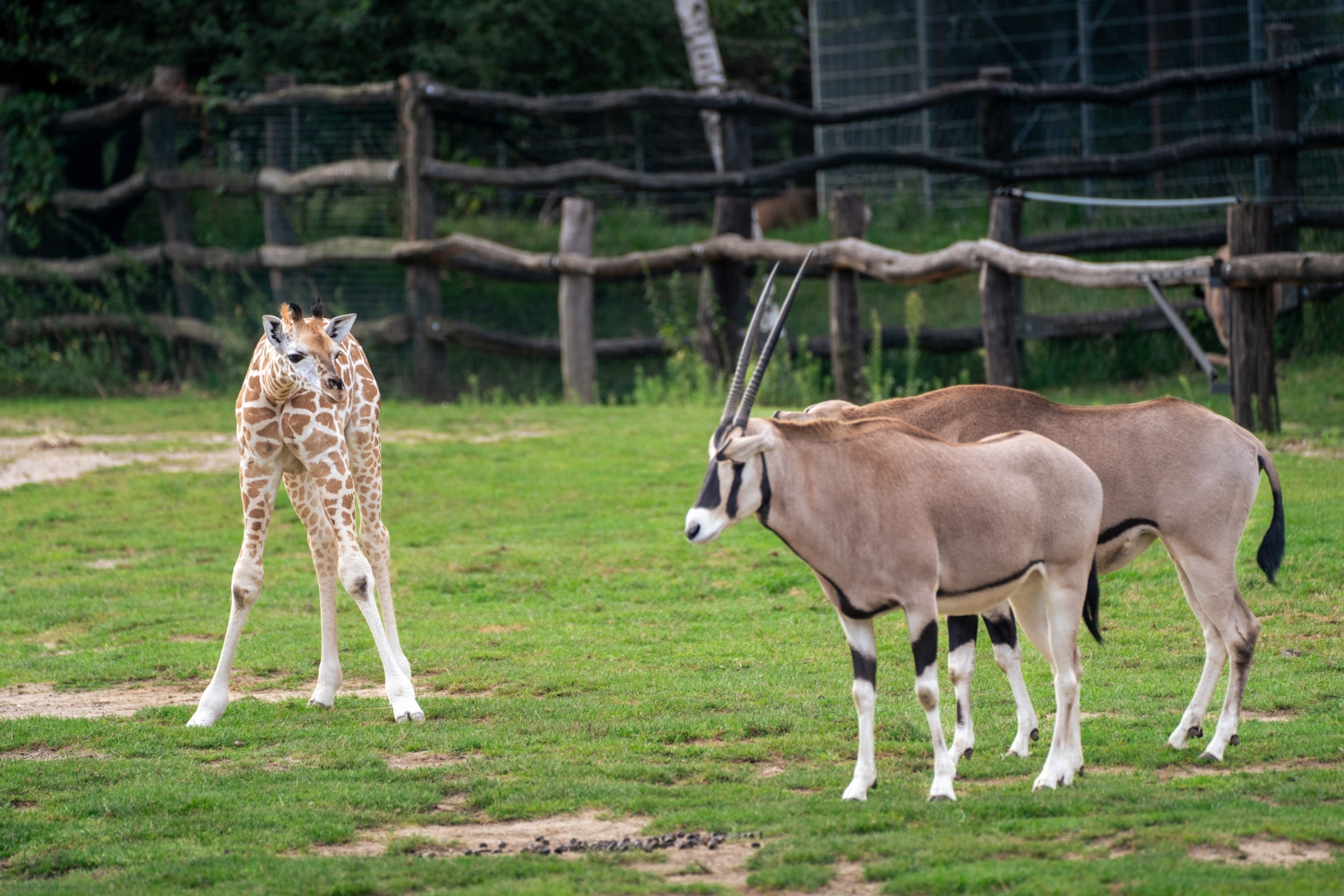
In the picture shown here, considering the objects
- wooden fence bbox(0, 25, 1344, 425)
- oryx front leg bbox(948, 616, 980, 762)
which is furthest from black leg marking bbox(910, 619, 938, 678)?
wooden fence bbox(0, 25, 1344, 425)

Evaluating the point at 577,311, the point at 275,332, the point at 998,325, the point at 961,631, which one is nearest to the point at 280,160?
the point at 577,311

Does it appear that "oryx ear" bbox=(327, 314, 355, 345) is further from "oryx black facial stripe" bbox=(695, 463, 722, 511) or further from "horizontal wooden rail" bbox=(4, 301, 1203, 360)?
"horizontal wooden rail" bbox=(4, 301, 1203, 360)

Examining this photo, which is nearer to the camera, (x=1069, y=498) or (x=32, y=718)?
(x=1069, y=498)

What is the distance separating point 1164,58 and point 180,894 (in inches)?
724

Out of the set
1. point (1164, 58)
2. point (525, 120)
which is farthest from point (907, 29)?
point (525, 120)

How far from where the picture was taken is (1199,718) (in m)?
6.30

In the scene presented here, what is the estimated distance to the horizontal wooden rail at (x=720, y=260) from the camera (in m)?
11.6

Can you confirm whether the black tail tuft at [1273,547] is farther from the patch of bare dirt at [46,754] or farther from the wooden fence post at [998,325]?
the wooden fence post at [998,325]

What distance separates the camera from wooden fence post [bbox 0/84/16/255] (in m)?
20.5

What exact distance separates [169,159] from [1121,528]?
16683 millimetres

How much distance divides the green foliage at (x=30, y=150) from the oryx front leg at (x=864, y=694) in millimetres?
18120

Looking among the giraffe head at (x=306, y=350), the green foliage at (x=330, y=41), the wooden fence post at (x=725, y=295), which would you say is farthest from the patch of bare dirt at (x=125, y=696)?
the green foliage at (x=330, y=41)

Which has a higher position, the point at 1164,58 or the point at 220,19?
the point at 220,19

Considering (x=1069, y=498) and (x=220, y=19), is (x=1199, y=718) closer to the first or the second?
(x=1069, y=498)
